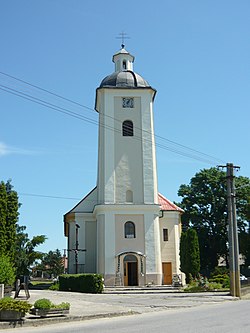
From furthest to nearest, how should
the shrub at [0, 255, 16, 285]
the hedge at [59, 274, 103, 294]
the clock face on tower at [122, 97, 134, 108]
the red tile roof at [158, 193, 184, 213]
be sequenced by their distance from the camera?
1. the red tile roof at [158, 193, 184, 213]
2. the clock face on tower at [122, 97, 134, 108]
3. the hedge at [59, 274, 103, 294]
4. the shrub at [0, 255, 16, 285]

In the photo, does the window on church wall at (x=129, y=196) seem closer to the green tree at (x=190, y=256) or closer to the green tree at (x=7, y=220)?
the green tree at (x=190, y=256)

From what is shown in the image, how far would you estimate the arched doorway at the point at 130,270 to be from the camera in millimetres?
38781

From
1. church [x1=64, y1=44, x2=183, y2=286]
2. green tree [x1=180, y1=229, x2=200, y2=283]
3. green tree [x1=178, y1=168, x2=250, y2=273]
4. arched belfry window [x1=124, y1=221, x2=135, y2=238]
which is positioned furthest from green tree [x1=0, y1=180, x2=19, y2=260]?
green tree [x1=178, y1=168, x2=250, y2=273]

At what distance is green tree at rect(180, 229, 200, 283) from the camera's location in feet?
125

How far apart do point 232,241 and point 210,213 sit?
27882mm

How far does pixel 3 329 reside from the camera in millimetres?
14180

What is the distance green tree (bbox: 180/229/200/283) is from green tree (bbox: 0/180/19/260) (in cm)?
1755

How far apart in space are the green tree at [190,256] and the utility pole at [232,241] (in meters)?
9.56

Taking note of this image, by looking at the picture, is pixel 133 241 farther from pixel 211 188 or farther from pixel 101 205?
pixel 211 188

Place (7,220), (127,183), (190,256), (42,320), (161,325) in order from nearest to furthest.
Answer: (161,325), (42,320), (7,220), (190,256), (127,183)

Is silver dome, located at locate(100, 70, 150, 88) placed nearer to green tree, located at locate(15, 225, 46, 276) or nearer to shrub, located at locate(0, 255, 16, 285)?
green tree, located at locate(15, 225, 46, 276)

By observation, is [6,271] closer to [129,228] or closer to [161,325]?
[161,325]

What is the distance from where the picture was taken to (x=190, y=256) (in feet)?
125

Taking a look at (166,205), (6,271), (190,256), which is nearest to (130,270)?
(190,256)
